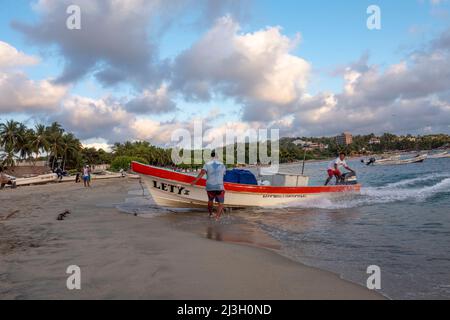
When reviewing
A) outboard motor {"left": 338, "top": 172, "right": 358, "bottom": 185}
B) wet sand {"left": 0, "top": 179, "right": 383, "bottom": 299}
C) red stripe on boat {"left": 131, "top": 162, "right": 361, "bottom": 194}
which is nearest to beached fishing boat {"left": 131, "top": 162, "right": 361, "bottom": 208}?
red stripe on boat {"left": 131, "top": 162, "right": 361, "bottom": 194}

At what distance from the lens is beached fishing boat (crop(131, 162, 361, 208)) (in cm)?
1277

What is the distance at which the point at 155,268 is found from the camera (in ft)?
16.1

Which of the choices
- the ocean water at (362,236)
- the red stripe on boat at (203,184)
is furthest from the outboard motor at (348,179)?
the ocean water at (362,236)

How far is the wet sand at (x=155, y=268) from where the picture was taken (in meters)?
3.99

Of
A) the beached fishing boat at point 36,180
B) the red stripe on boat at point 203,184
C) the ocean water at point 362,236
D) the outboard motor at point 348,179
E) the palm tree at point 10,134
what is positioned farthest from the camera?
the palm tree at point 10,134

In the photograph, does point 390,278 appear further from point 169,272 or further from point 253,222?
point 253,222

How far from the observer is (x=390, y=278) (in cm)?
491

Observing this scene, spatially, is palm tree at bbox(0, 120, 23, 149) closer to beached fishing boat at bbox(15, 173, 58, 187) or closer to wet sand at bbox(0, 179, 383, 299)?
beached fishing boat at bbox(15, 173, 58, 187)

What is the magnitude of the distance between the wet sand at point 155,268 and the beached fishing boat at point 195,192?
189 inches

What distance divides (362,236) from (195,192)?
6561mm

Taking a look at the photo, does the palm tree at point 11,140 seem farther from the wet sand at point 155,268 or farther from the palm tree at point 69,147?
the wet sand at point 155,268

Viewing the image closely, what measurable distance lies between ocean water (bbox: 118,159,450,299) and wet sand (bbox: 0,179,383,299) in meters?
0.47
